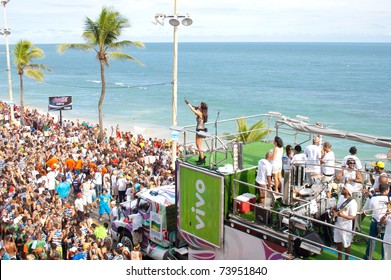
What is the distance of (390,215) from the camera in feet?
25.0

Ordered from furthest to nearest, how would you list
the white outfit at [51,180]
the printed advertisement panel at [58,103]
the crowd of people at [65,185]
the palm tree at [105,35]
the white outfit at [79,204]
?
the printed advertisement panel at [58,103] < the palm tree at [105,35] < the white outfit at [51,180] < the white outfit at [79,204] < the crowd of people at [65,185]

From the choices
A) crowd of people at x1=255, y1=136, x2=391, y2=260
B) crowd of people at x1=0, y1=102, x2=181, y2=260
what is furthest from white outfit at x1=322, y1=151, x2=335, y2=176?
crowd of people at x1=0, y1=102, x2=181, y2=260

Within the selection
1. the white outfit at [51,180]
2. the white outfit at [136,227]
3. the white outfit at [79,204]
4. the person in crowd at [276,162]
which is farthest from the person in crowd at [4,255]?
the white outfit at [51,180]

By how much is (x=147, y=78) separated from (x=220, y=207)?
104177 millimetres

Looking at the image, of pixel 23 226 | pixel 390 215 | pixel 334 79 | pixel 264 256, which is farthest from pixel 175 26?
pixel 334 79

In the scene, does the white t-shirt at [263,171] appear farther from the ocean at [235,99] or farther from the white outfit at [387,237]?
the ocean at [235,99]

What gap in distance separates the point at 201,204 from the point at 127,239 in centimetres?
363

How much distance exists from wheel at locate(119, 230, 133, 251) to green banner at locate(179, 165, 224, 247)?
2.53 m

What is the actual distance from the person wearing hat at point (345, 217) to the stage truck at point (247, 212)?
226mm

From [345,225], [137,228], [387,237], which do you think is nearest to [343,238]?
[345,225]

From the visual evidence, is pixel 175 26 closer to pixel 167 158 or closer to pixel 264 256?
pixel 167 158

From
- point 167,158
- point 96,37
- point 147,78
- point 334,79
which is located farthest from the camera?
point 147,78

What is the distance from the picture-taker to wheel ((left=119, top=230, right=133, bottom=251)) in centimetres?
1255

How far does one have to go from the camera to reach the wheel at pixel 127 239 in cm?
1255
